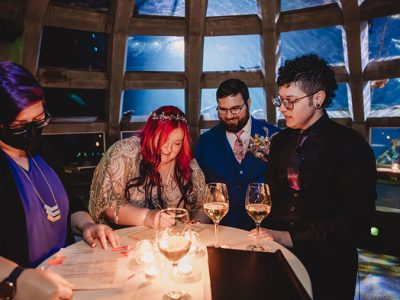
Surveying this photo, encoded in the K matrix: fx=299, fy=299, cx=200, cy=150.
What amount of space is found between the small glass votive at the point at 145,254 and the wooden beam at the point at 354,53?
6.62 meters

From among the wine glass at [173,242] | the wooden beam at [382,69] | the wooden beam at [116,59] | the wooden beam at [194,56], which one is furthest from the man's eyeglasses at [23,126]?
the wooden beam at [382,69]

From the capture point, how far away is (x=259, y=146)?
3211 millimetres

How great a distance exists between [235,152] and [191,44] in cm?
468

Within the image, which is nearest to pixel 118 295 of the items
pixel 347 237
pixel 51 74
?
pixel 347 237

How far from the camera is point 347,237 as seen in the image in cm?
183

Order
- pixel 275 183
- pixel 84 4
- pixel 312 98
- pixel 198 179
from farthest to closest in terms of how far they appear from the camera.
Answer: pixel 84 4
pixel 198 179
pixel 275 183
pixel 312 98

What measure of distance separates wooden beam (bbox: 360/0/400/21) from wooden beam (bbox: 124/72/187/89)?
4.21 meters

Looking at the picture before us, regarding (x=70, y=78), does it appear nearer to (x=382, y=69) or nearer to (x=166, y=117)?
(x=166, y=117)

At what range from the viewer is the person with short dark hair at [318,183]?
1.84 meters

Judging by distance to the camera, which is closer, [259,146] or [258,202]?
[258,202]

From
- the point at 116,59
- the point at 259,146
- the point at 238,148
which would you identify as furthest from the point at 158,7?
the point at 259,146

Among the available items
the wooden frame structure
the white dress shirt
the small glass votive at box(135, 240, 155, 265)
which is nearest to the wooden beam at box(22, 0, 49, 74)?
the wooden frame structure

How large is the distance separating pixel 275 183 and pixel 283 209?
23 cm

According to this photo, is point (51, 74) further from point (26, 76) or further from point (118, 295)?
point (118, 295)
